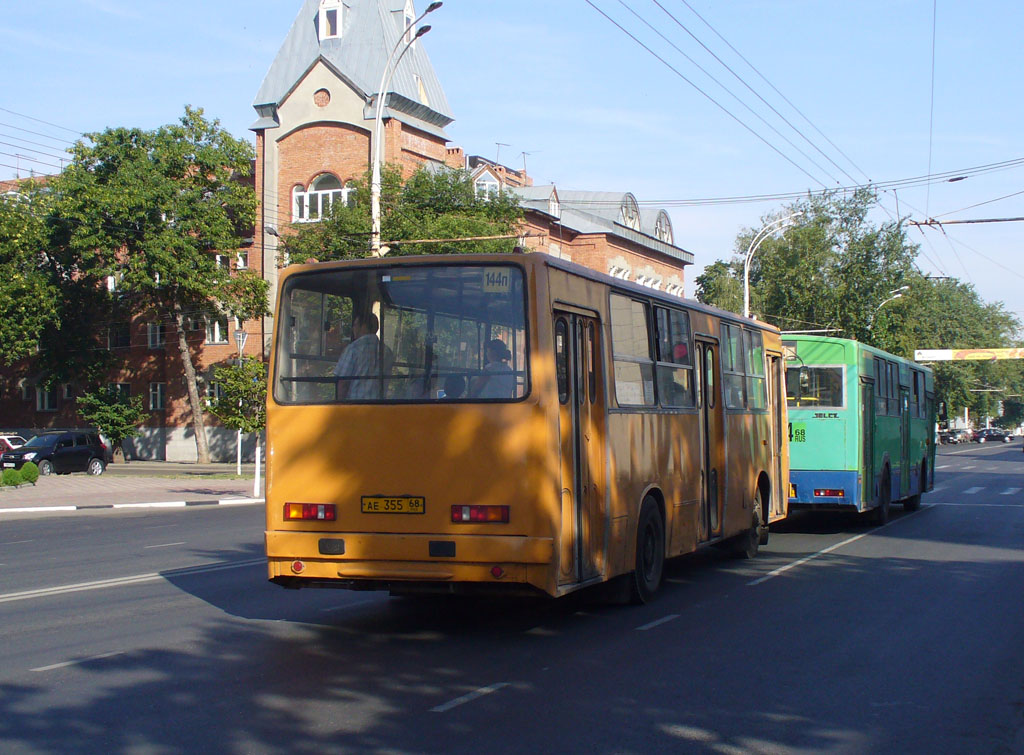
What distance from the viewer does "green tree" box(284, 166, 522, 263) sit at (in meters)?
31.8

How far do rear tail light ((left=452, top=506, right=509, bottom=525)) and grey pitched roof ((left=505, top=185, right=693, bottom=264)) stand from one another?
46.9 meters

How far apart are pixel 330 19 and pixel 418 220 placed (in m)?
22.9

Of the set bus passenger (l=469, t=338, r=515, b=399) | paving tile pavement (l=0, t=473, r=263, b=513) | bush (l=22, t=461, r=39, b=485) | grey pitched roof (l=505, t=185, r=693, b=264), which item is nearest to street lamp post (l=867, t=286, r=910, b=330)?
grey pitched roof (l=505, t=185, r=693, b=264)

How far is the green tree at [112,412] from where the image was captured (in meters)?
52.9

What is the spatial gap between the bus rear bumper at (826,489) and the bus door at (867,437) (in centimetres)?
43

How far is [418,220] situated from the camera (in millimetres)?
33500

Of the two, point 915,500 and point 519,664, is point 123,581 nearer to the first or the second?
point 519,664

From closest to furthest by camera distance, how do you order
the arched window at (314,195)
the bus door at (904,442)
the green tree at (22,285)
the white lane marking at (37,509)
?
1. the bus door at (904,442)
2. the white lane marking at (37,509)
3. the arched window at (314,195)
4. the green tree at (22,285)

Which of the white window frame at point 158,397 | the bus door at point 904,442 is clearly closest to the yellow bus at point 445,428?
the bus door at point 904,442

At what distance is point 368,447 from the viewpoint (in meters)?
8.54

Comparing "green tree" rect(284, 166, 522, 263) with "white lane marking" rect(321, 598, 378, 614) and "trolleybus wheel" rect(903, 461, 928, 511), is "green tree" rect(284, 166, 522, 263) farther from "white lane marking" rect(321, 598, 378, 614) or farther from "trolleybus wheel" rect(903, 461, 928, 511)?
"white lane marking" rect(321, 598, 378, 614)

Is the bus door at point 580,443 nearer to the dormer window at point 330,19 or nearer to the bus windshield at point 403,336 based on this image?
the bus windshield at point 403,336

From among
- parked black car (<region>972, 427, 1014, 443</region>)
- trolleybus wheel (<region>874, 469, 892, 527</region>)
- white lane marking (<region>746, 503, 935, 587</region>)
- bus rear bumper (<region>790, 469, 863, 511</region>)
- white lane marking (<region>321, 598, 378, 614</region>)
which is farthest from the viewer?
parked black car (<region>972, 427, 1014, 443</region>)

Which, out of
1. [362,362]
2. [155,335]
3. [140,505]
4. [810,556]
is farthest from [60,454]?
[362,362]
